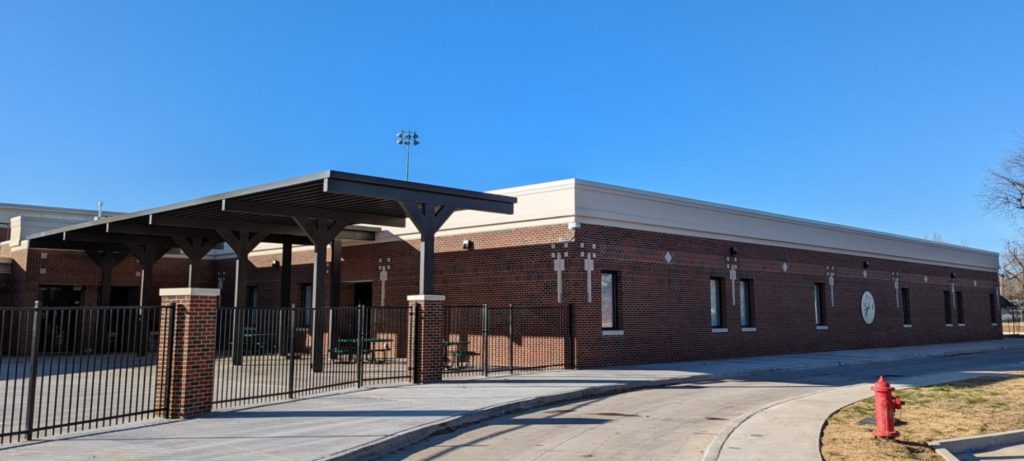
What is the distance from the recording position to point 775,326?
2738 cm

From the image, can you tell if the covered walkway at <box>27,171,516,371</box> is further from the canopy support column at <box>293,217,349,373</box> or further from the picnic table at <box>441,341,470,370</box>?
the picnic table at <box>441,341,470,370</box>

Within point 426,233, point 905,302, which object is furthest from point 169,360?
point 905,302

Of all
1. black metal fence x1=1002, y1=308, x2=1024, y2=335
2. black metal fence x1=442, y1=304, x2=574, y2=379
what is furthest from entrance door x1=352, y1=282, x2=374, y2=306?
black metal fence x1=1002, y1=308, x2=1024, y2=335

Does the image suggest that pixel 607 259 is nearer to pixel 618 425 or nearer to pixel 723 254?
pixel 723 254

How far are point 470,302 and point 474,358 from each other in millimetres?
1725

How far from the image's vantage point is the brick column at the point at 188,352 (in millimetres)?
11500

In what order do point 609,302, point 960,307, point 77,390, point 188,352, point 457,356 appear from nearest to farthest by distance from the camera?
point 188,352 < point 77,390 < point 457,356 < point 609,302 < point 960,307

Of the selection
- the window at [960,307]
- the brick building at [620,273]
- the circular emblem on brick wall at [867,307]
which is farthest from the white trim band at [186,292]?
the window at [960,307]

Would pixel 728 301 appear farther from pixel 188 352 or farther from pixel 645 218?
pixel 188 352

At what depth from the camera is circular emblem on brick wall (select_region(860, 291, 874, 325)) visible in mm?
32250

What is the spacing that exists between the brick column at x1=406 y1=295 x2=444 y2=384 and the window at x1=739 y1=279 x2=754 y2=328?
1316 cm

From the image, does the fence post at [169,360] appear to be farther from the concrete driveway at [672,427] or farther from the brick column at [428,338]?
the brick column at [428,338]

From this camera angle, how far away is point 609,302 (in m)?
22.0

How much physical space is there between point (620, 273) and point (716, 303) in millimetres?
5222
